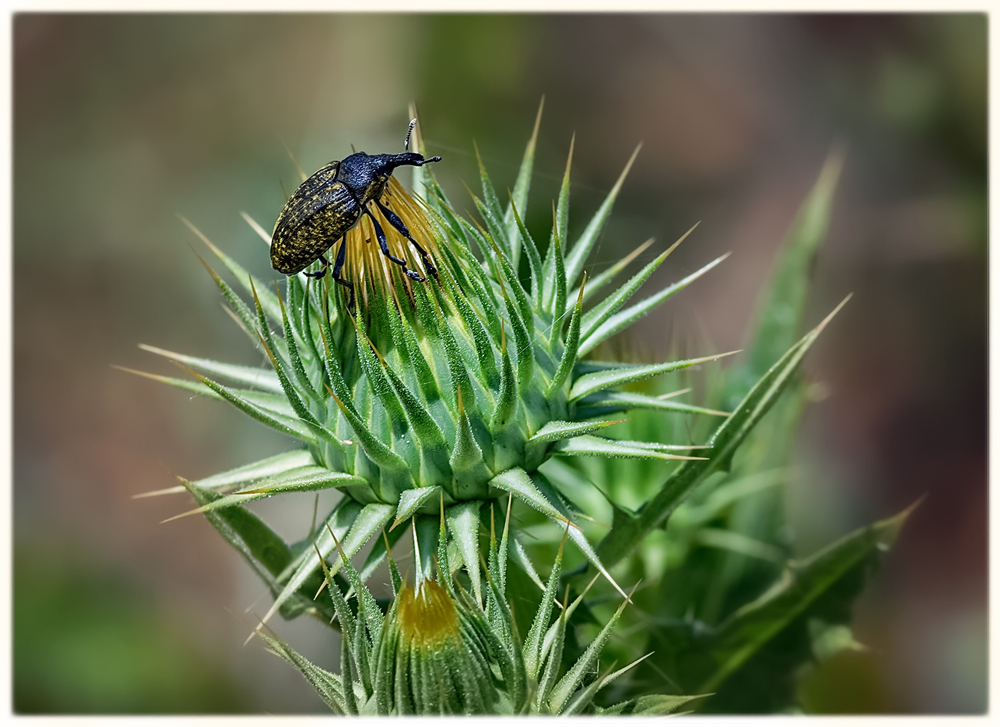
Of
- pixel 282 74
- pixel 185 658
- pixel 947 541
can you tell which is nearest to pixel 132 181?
pixel 282 74

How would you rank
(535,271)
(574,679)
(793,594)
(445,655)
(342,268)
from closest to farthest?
1. (445,655)
2. (574,679)
3. (342,268)
4. (535,271)
5. (793,594)

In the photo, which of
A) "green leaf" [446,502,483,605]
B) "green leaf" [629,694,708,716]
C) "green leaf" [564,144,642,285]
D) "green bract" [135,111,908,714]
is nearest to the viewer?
"green bract" [135,111,908,714]

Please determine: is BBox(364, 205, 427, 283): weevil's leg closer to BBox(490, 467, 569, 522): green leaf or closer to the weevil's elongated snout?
the weevil's elongated snout

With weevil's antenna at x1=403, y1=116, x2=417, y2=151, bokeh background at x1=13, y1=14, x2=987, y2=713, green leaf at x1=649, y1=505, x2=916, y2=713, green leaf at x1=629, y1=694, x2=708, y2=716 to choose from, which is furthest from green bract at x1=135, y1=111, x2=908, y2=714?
bokeh background at x1=13, y1=14, x2=987, y2=713

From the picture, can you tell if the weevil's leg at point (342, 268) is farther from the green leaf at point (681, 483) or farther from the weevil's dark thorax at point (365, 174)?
the green leaf at point (681, 483)

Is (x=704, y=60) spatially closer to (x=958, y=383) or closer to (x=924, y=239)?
(x=924, y=239)

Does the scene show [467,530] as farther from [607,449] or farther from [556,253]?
[556,253]

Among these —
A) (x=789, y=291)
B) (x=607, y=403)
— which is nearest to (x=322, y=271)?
(x=607, y=403)
